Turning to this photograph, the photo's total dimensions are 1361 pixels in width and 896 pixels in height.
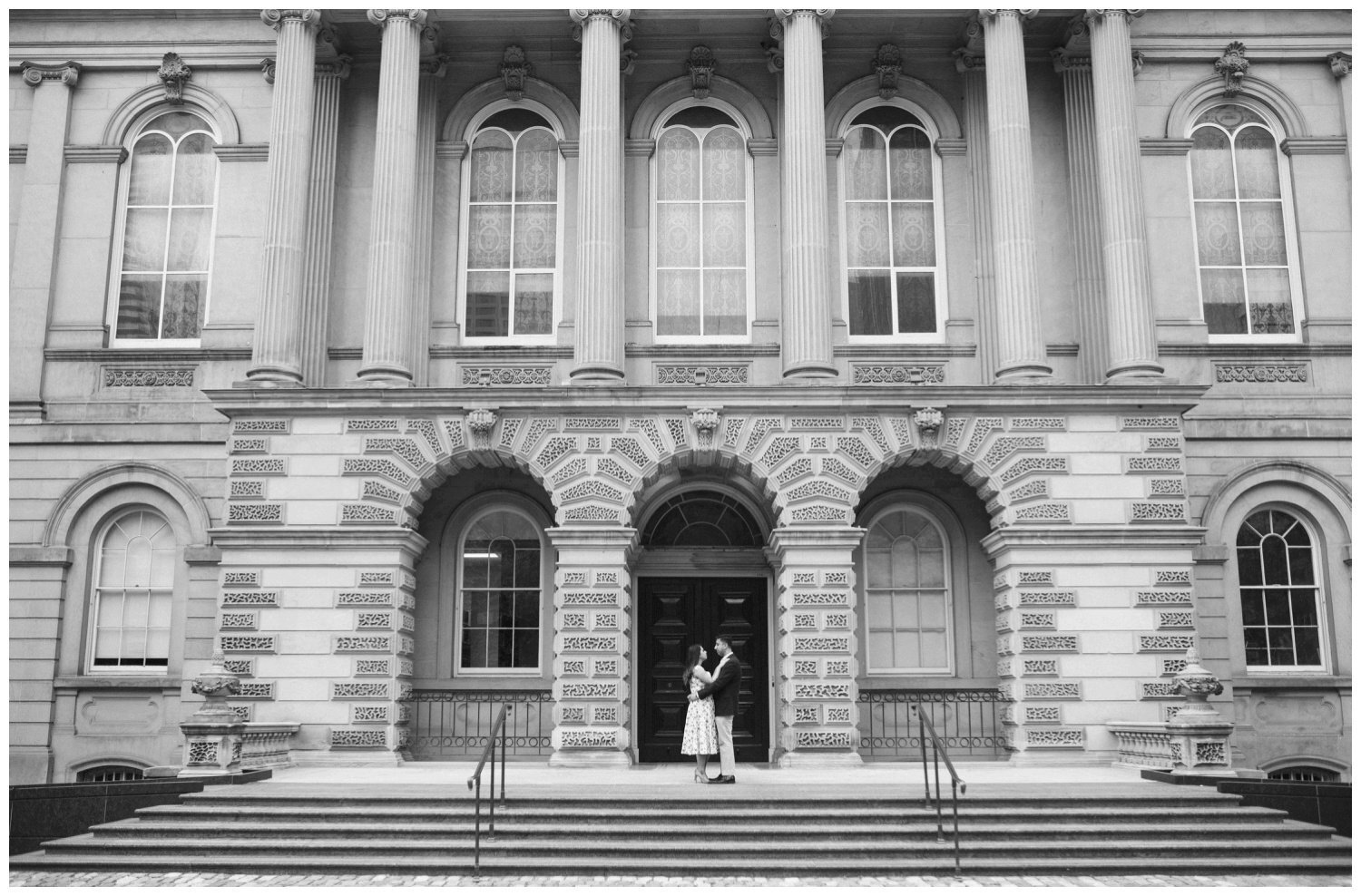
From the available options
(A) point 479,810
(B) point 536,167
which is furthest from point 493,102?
(A) point 479,810

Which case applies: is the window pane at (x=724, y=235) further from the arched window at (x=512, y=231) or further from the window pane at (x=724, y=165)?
the arched window at (x=512, y=231)

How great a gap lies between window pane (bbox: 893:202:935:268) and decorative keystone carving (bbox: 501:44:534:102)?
6.97m

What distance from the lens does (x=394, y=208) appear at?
2056cm

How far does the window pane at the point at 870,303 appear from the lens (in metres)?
22.2

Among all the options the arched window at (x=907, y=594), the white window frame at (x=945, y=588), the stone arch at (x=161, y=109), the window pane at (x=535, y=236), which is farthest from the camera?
the stone arch at (x=161, y=109)

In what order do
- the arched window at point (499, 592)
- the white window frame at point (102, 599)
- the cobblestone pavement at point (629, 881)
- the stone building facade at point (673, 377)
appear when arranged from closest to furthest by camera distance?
1. the cobblestone pavement at point (629, 881)
2. the stone building facade at point (673, 377)
3. the arched window at point (499, 592)
4. the white window frame at point (102, 599)

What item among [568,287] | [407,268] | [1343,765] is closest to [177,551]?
[407,268]

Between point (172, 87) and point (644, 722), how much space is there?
46.4 feet

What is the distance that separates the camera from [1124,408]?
768 inches

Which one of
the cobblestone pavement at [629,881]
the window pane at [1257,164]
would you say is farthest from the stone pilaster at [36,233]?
the window pane at [1257,164]

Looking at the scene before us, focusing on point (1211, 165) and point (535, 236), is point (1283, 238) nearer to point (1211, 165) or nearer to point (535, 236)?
point (1211, 165)

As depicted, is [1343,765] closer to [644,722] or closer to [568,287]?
[644,722]

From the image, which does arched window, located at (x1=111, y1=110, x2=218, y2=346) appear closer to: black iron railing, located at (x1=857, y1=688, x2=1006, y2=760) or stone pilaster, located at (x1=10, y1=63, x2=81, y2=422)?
stone pilaster, located at (x1=10, y1=63, x2=81, y2=422)

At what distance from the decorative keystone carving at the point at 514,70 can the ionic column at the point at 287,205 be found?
10.7 ft
